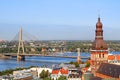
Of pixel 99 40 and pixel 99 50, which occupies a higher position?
pixel 99 40

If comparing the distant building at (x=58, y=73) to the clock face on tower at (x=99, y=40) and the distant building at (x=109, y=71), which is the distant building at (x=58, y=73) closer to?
the clock face on tower at (x=99, y=40)

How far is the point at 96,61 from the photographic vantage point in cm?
3195

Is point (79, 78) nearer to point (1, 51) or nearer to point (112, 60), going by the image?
point (112, 60)

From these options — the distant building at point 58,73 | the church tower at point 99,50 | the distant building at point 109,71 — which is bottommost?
the distant building at point 58,73

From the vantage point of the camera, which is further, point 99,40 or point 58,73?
point 58,73

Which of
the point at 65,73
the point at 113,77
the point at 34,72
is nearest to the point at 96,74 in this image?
the point at 113,77

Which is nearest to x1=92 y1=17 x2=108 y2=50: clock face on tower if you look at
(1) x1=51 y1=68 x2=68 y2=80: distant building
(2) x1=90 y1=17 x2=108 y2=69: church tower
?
(2) x1=90 y1=17 x2=108 y2=69: church tower

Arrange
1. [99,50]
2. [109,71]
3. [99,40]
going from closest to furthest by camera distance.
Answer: [109,71], [99,50], [99,40]

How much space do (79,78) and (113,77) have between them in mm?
6324

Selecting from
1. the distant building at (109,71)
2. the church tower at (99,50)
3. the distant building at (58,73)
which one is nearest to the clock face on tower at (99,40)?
the church tower at (99,50)

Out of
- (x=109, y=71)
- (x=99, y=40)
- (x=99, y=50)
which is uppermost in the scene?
(x=99, y=40)

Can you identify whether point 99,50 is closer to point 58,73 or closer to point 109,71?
point 109,71

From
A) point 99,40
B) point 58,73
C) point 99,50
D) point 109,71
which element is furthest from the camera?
point 58,73

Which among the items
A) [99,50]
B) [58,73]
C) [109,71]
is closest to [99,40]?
[99,50]
